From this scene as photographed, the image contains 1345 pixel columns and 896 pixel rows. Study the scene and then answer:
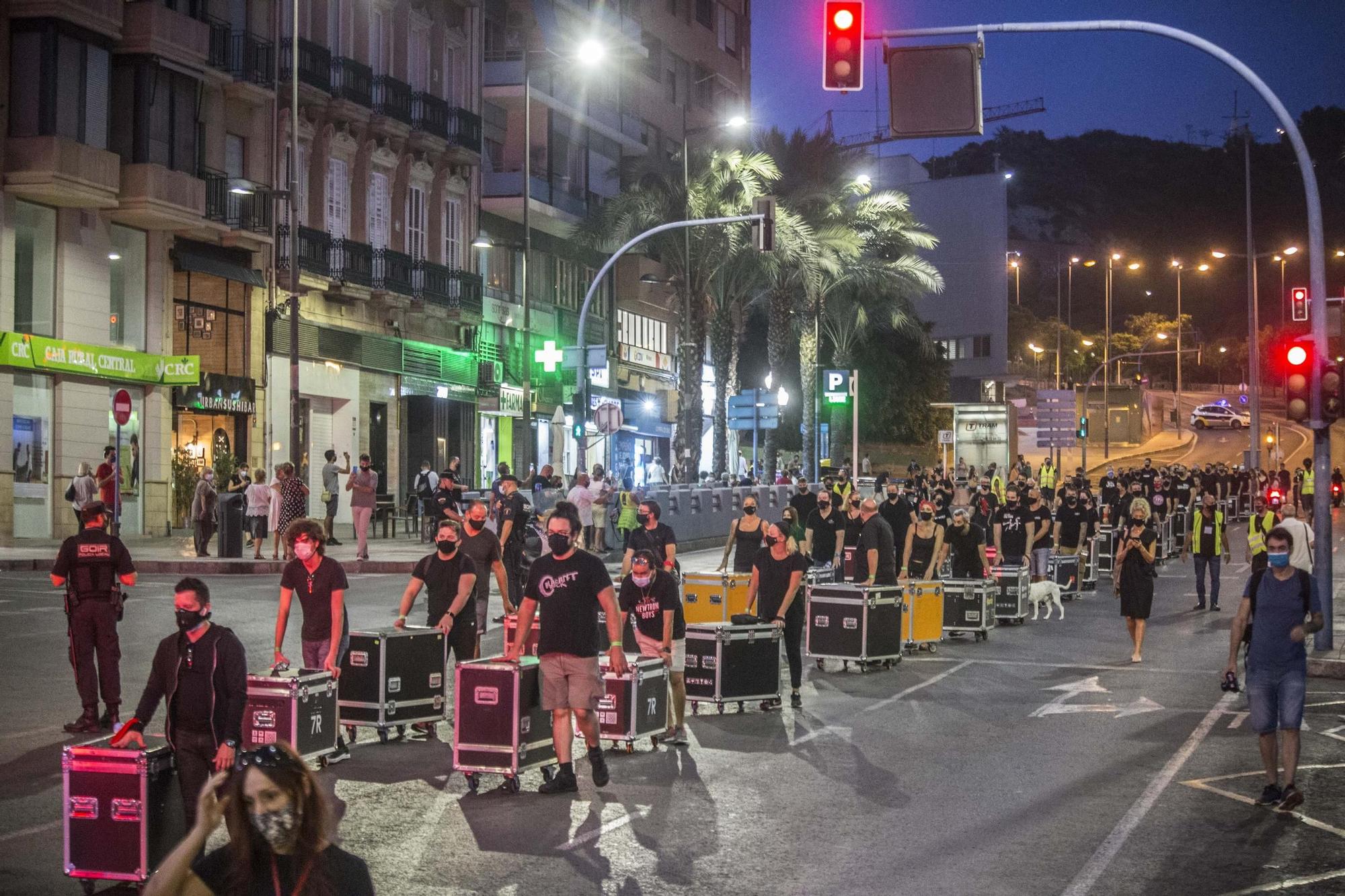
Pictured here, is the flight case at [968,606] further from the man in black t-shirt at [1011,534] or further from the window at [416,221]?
the window at [416,221]

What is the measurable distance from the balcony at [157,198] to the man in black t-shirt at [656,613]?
23885 mm

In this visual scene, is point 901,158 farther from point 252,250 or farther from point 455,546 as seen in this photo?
point 455,546

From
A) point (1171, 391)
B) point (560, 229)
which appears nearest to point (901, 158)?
point (1171, 391)

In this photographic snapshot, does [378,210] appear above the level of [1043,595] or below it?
above

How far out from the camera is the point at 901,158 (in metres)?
96.3

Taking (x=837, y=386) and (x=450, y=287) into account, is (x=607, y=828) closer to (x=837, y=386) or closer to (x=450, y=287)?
(x=837, y=386)

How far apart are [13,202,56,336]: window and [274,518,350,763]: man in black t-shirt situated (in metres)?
22.8

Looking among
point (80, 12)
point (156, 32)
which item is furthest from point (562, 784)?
point (156, 32)

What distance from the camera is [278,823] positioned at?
378 centimetres

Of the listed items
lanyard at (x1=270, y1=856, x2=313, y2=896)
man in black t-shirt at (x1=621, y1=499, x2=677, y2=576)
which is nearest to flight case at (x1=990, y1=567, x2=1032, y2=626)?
man in black t-shirt at (x1=621, y1=499, x2=677, y2=576)

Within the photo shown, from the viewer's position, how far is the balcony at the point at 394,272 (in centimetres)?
4069

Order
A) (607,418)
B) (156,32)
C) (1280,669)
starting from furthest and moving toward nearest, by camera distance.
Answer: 1. (607,418)
2. (156,32)
3. (1280,669)

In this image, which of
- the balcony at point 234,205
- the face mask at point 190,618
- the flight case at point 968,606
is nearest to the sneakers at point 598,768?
the face mask at point 190,618

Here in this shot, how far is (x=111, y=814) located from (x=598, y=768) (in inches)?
135
